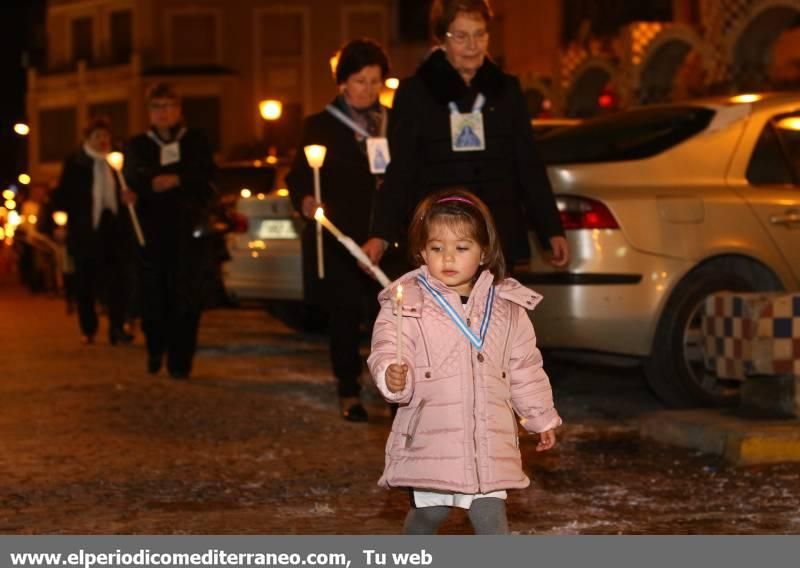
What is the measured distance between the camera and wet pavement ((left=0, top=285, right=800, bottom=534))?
6.36 metres

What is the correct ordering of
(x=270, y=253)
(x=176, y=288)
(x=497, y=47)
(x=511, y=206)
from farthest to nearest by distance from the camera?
(x=497, y=47) → (x=270, y=253) → (x=176, y=288) → (x=511, y=206)

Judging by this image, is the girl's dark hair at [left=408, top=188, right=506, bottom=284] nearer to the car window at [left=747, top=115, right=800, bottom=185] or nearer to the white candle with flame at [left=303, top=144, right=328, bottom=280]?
the white candle with flame at [left=303, top=144, right=328, bottom=280]

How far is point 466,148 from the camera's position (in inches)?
282

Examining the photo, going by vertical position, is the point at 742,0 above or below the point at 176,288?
above

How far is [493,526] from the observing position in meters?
4.93

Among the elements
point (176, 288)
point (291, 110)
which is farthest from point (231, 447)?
point (291, 110)

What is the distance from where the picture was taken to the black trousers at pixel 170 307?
10898mm

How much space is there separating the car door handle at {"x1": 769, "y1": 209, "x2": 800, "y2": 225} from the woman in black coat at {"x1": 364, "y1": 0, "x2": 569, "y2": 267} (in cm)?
218

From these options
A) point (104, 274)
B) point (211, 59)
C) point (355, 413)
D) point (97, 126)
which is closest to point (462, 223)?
point (355, 413)

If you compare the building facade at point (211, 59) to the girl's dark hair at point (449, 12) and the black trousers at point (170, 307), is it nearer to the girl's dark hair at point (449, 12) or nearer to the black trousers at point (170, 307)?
the black trousers at point (170, 307)

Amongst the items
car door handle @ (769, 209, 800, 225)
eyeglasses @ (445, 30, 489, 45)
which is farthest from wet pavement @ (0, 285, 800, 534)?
eyeglasses @ (445, 30, 489, 45)

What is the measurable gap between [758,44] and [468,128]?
10.9 meters
